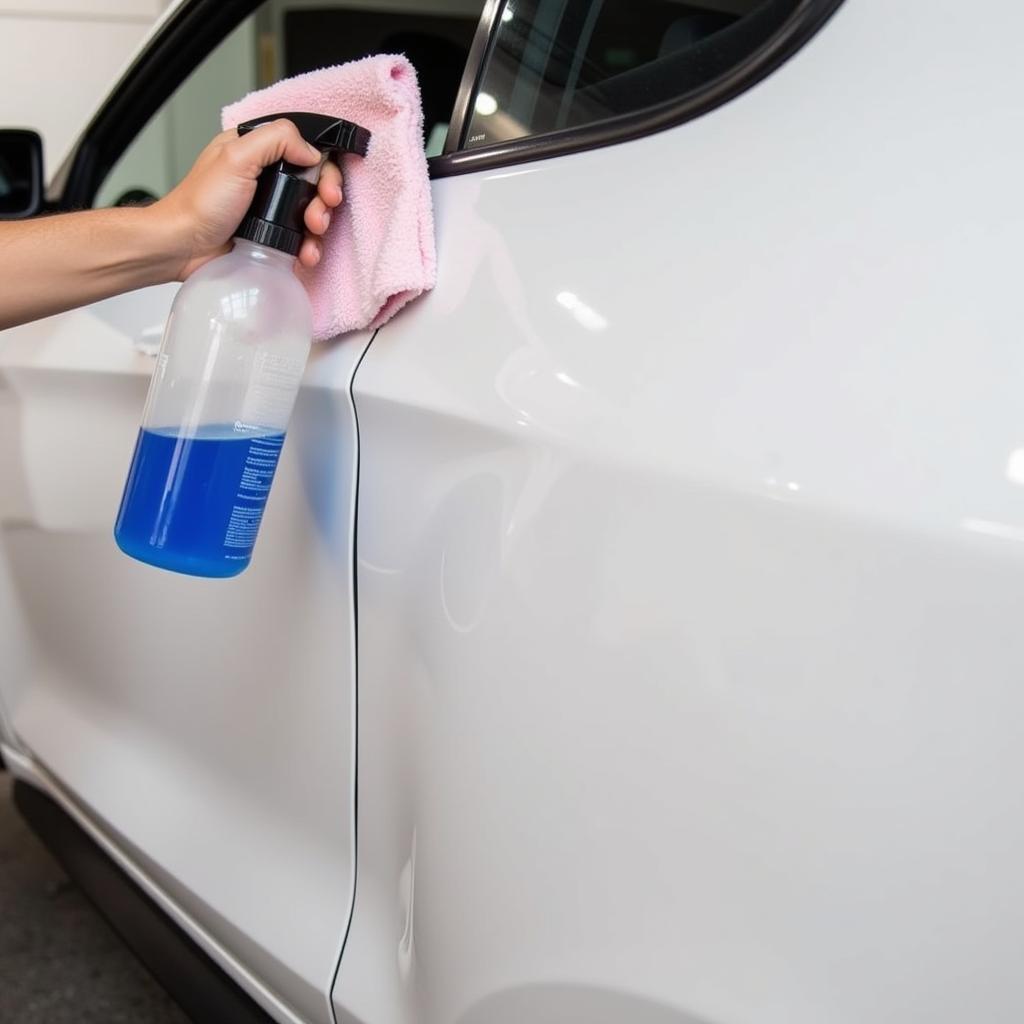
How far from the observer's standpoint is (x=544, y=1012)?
0.75m

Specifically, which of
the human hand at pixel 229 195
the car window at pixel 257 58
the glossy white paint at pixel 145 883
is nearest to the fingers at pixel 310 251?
the human hand at pixel 229 195

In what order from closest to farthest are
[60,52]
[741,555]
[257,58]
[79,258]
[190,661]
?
[741,555]
[79,258]
[190,661]
[60,52]
[257,58]

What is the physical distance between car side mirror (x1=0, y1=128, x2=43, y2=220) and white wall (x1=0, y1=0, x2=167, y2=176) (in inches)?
123

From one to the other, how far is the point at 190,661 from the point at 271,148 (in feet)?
1.72

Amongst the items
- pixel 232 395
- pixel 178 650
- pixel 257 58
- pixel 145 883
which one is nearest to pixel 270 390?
pixel 232 395

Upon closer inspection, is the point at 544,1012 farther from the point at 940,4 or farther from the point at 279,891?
the point at 940,4

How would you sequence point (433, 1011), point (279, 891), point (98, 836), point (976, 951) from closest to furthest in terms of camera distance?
1. point (976, 951)
2. point (433, 1011)
3. point (279, 891)
4. point (98, 836)

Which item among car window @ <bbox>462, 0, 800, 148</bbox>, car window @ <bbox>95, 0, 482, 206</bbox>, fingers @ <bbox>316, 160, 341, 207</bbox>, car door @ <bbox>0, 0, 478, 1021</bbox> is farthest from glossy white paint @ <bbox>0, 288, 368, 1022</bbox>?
car window @ <bbox>95, 0, 482, 206</bbox>

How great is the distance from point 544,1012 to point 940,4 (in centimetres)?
68

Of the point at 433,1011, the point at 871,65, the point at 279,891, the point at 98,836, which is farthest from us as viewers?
the point at 98,836

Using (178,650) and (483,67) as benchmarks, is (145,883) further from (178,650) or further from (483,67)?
(483,67)

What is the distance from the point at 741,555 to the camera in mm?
613

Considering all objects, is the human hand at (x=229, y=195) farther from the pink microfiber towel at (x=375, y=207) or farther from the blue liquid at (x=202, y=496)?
the blue liquid at (x=202, y=496)

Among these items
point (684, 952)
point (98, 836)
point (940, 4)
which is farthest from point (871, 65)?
point (98, 836)
